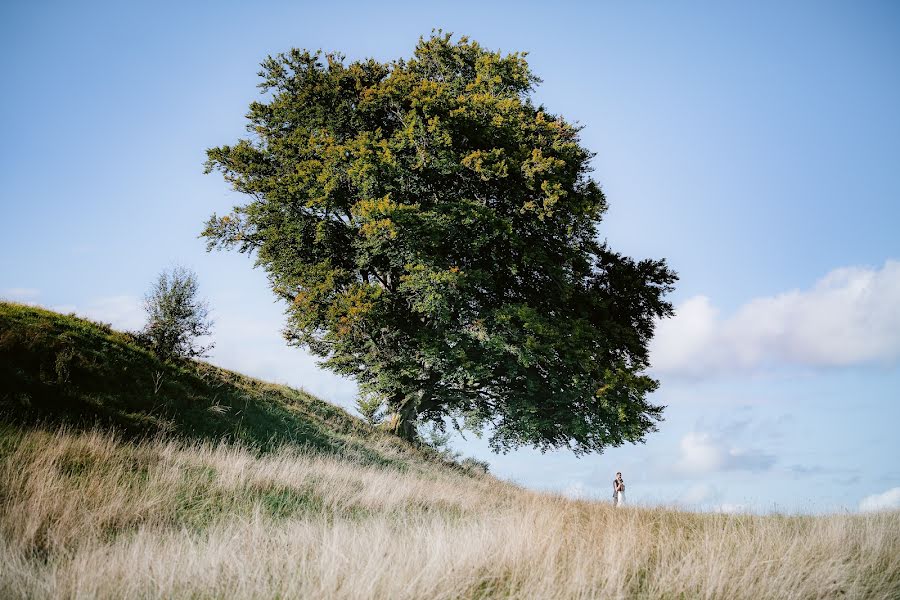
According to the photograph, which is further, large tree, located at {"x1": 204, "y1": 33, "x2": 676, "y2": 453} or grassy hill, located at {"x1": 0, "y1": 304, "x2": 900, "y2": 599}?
large tree, located at {"x1": 204, "y1": 33, "x2": 676, "y2": 453}

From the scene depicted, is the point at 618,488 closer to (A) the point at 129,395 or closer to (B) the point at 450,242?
(B) the point at 450,242

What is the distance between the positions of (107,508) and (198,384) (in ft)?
31.3

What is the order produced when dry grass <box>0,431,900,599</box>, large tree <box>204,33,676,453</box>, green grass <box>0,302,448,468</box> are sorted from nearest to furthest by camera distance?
dry grass <box>0,431,900,599</box>
green grass <box>0,302,448,468</box>
large tree <box>204,33,676,453</box>

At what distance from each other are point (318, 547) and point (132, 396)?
368 inches

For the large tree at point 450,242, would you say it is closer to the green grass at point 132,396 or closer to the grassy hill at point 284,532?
the green grass at point 132,396

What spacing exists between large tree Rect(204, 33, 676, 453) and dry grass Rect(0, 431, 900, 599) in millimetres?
6172

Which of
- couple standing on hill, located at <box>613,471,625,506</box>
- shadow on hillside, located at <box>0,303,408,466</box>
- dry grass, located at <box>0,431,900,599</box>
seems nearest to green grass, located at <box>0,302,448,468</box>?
shadow on hillside, located at <box>0,303,408,466</box>

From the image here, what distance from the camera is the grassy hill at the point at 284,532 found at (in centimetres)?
440

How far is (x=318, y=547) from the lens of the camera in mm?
5234

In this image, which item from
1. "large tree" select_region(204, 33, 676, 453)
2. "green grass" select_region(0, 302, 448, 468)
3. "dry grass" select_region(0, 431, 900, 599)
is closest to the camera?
"dry grass" select_region(0, 431, 900, 599)

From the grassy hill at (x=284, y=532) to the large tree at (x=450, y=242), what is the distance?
4.69 metres

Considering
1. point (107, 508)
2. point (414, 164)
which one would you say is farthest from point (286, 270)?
point (107, 508)

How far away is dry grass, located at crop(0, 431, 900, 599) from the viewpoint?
4320 mm

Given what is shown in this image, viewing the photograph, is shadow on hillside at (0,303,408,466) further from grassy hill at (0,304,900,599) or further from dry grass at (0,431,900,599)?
dry grass at (0,431,900,599)
